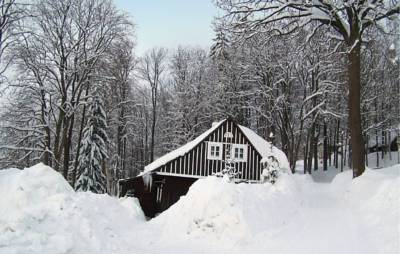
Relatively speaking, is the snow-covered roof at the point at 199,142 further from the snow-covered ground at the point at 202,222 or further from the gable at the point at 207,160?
the snow-covered ground at the point at 202,222

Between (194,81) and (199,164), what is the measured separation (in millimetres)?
19897

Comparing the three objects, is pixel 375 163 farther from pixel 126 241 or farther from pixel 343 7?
pixel 126 241

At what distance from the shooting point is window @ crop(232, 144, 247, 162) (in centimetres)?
2723

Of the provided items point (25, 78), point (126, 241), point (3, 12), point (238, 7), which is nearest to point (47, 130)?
point (25, 78)

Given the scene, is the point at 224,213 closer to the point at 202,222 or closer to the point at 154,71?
the point at 202,222

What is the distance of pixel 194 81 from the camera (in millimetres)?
44938

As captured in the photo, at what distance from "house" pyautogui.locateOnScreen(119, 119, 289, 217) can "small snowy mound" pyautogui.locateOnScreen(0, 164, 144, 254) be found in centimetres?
1195

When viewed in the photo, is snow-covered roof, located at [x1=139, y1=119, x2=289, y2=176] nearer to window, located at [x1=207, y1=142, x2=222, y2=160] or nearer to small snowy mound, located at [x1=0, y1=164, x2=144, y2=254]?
window, located at [x1=207, y1=142, x2=222, y2=160]

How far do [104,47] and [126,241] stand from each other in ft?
75.9

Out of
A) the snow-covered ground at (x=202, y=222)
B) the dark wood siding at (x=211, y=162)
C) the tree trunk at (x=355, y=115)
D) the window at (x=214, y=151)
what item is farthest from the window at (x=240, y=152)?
the snow-covered ground at (x=202, y=222)

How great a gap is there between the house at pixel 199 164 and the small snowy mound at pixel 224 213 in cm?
1245

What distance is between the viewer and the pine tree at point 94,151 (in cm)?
3120

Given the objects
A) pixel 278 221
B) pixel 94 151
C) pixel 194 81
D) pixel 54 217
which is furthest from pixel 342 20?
pixel 194 81

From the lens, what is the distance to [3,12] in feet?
79.1
